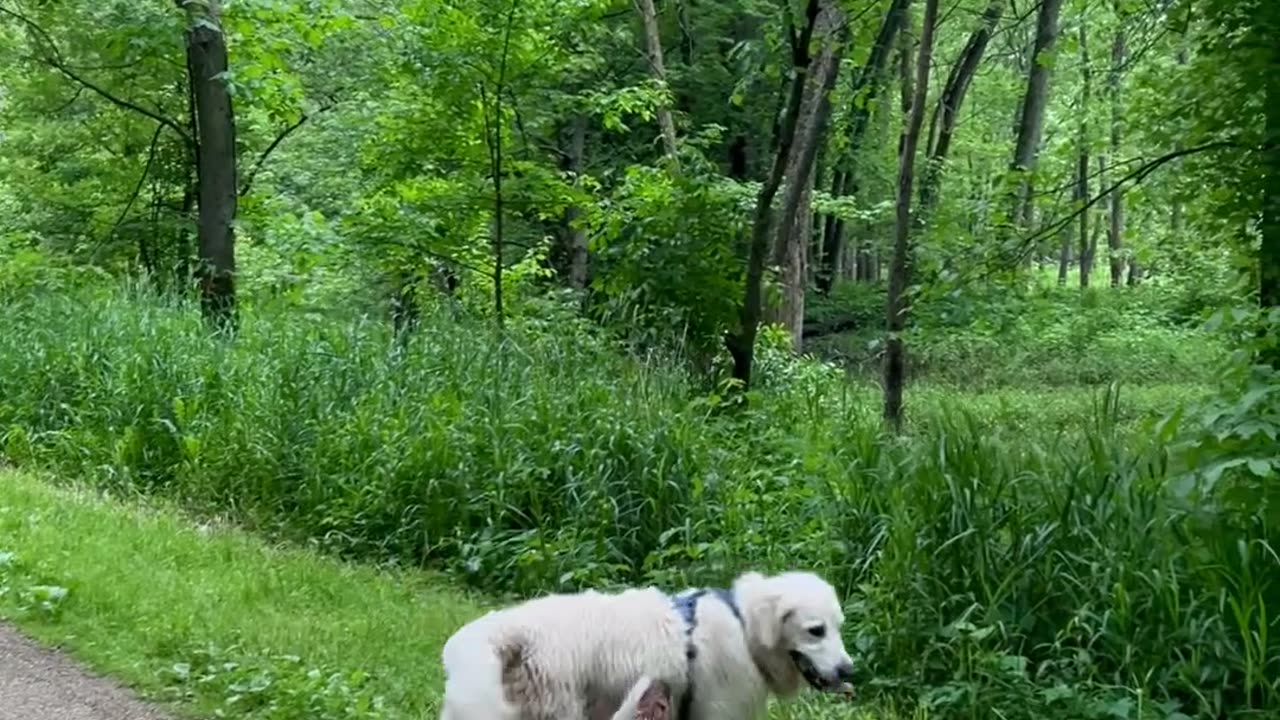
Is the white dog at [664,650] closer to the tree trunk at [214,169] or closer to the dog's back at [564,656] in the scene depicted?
the dog's back at [564,656]

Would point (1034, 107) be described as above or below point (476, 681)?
above

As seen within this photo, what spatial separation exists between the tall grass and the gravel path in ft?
8.48

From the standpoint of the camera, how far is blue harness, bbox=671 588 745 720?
3928mm

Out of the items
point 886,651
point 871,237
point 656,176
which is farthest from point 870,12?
point 871,237

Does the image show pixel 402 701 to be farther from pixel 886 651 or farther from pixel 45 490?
pixel 45 490

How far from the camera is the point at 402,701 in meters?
5.02

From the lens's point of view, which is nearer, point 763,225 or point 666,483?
point 666,483

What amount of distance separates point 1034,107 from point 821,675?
68.2 feet

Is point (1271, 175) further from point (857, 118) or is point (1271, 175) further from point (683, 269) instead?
point (857, 118)

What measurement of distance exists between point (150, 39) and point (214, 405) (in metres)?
5.05

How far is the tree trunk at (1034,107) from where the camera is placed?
8.37 m

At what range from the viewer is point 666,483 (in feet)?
24.9

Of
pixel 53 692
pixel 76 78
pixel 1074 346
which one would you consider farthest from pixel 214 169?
pixel 1074 346

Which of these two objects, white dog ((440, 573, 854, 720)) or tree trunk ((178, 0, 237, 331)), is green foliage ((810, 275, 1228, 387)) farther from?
white dog ((440, 573, 854, 720))
